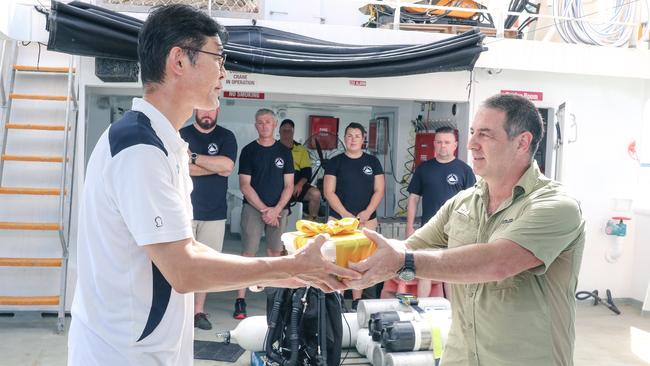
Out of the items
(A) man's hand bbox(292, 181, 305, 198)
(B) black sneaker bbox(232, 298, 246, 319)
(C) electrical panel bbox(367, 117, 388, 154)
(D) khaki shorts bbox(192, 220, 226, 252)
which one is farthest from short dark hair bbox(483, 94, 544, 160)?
(C) electrical panel bbox(367, 117, 388, 154)

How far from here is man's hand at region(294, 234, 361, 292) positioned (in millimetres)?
2225

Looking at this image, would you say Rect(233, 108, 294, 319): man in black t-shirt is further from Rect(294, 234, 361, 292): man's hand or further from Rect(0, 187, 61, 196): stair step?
Rect(294, 234, 361, 292): man's hand

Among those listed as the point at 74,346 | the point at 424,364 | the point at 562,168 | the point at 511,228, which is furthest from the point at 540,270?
the point at 562,168

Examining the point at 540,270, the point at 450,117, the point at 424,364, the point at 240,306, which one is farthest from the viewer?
the point at 450,117

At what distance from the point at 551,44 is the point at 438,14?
139 centimetres

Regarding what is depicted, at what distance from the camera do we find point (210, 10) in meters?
7.03

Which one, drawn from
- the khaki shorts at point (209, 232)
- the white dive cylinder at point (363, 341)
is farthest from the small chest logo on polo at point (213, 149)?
the white dive cylinder at point (363, 341)

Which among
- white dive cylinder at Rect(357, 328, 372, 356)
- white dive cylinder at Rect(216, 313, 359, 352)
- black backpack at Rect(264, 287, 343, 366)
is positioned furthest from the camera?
white dive cylinder at Rect(357, 328, 372, 356)

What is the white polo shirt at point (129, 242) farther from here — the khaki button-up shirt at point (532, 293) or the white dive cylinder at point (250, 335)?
the white dive cylinder at point (250, 335)

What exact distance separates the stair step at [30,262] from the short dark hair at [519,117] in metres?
5.33

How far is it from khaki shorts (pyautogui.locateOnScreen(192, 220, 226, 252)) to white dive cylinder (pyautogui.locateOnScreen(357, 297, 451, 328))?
1869 mm

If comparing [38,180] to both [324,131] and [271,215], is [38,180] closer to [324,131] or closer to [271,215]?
[271,215]

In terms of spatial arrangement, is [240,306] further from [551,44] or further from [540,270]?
[540,270]

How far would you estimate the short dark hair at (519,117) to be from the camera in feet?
8.63
